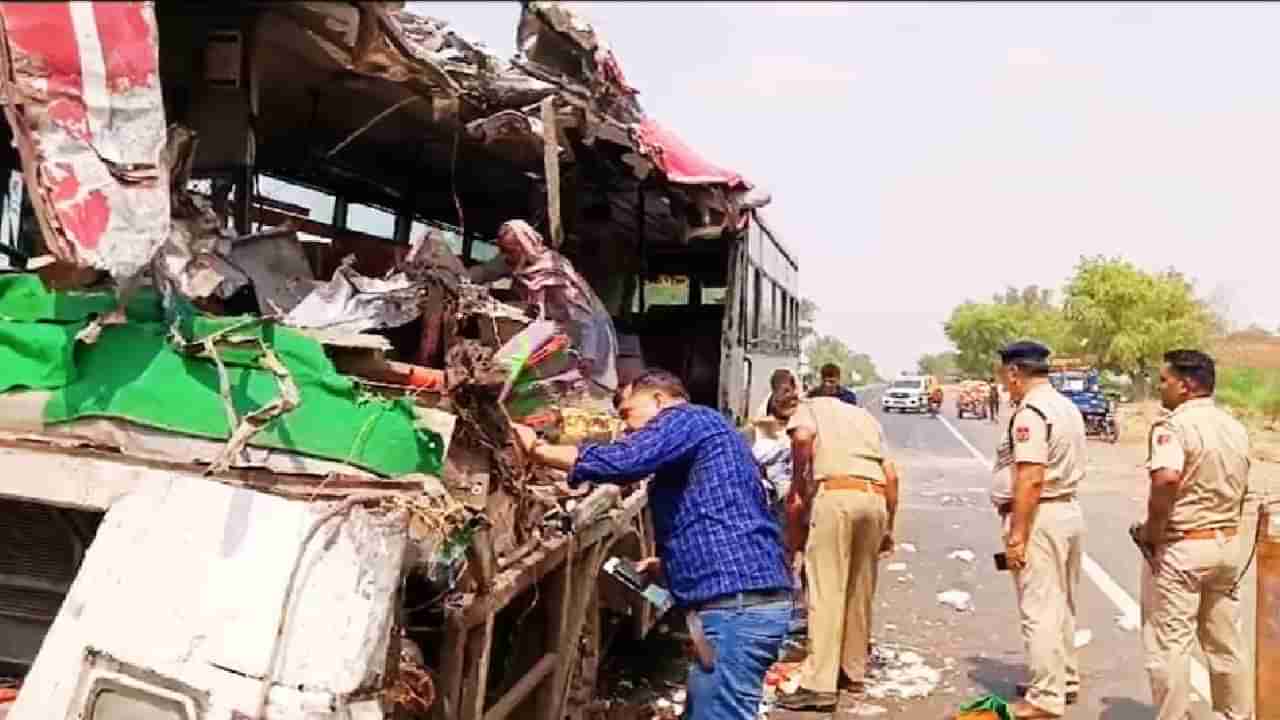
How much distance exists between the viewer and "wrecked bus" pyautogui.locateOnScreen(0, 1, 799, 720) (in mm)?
2848

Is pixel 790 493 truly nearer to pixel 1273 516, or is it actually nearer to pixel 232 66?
pixel 1273 516

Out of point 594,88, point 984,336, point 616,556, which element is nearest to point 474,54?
point 594,88

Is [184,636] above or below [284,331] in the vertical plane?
below

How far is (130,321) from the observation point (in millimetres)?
3436

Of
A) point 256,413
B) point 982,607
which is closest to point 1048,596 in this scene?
point 982,607

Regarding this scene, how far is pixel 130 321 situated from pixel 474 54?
7.83 feet

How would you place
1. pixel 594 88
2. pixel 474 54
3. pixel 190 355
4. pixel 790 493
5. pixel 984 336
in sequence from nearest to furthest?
pixel 190 355 → pixel 474 54 → pixel 594 88 → pixel 790 493 → pixel 984 336

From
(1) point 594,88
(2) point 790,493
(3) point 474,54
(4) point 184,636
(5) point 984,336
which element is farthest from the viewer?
(5) point 984,336

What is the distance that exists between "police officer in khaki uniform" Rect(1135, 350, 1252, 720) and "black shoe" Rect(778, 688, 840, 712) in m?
1.57

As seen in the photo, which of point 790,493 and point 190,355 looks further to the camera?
point 790,493

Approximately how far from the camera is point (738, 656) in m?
4.17

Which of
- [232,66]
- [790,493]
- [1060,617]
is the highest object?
[232,66]

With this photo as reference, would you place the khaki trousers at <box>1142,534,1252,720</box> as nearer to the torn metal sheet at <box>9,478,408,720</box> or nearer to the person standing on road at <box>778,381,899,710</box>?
the person standing on road at <box>778,381,899,710</box>

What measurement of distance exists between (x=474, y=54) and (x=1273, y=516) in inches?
150
